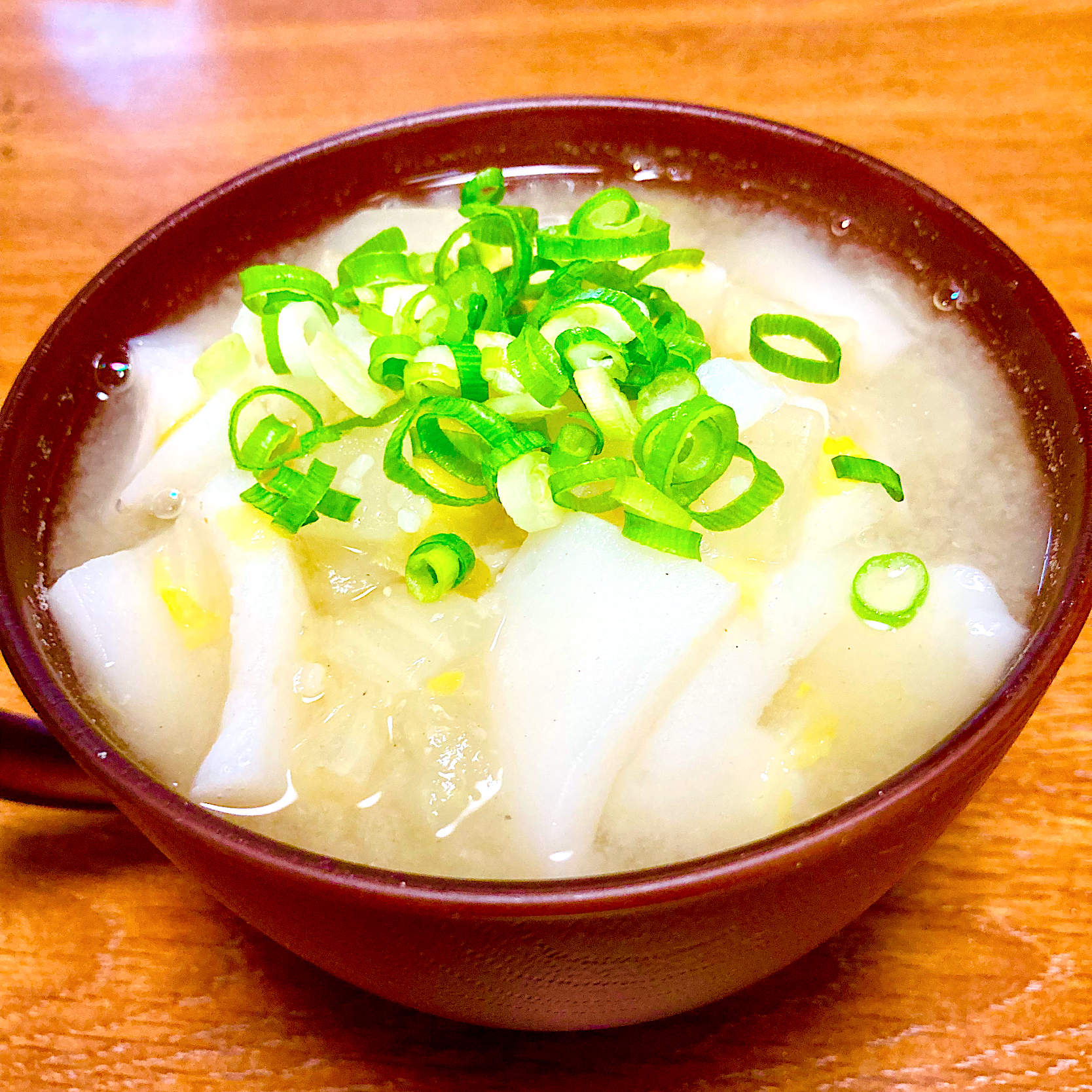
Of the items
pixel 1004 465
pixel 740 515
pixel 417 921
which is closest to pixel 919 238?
pixel 1004 465

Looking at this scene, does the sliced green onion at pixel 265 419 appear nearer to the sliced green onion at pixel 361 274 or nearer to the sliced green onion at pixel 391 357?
the sliced green onion at pixel 391 357

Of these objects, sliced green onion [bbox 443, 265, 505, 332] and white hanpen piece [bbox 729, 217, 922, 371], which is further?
white hanpen piece [bbox 729, 217, 922, 371]

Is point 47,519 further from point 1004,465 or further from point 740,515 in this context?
point 1004,465

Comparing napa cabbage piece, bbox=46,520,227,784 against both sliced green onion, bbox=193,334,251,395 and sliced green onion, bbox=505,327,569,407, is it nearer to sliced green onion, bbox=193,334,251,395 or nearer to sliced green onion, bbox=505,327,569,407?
sliced green onion, bbox=193,334,251,395

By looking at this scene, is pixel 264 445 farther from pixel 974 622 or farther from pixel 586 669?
pixel 974 622

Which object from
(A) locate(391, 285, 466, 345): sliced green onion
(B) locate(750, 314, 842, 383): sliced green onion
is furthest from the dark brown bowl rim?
(A) locate(391, 285, 466, 345): sliced green onion

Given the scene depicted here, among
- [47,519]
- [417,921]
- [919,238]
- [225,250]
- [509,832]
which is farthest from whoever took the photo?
[225,250]

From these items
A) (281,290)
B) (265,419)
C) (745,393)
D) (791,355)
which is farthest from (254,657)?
(791,355)
